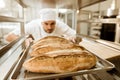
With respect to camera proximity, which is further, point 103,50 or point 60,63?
point 103,50

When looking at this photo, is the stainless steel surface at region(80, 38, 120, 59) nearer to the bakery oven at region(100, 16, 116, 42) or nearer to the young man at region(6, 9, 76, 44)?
the young man at region(6, 9, 76, 44)

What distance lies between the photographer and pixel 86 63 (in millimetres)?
532

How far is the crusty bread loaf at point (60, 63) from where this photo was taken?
1.65 ft

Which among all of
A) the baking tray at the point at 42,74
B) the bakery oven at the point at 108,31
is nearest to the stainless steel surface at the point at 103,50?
the baking tray at the point at 42,74

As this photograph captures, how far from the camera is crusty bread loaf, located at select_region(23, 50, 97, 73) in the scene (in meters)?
0.50

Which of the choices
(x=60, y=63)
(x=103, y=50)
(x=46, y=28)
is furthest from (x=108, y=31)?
(x=60, y=63)

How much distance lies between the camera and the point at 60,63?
511 mm

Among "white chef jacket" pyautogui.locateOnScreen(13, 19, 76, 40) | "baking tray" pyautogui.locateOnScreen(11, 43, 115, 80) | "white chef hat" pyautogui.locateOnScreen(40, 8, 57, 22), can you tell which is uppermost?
"white chef hat" pyautogui.locateOnScreen(40, 8, 57, 22)

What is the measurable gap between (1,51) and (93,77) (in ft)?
1.66

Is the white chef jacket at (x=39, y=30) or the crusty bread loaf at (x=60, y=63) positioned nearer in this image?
the crusty bread loaf at (x=60, y=63)

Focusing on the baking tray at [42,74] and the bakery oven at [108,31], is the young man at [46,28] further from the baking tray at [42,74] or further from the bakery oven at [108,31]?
the baking tray at [42,74]

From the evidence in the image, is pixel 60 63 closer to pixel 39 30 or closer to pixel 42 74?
pixel 42 74

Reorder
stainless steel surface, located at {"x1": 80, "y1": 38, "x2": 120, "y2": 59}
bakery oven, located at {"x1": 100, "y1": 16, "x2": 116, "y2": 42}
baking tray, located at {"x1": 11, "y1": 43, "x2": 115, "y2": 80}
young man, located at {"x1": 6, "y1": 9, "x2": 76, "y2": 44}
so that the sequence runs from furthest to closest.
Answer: bakery oven, located at {"x1": 100, "y1": 16, "x2": 116, "y2": 42} < young man, located at {"x1": 6, "y1": 9, "x2": 76, "y2": 44} < stainless steel surface, located at {"x1": 80, "y1": 38, "x2": 120, "y2": 59} < baking tray, located at {"x1": 11, "y1": 43, "x2": 115, "y2": 80}

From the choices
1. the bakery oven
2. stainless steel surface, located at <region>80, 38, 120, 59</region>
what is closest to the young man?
stainless steel surface, located at <region>80, 38, 120, 59</region>
